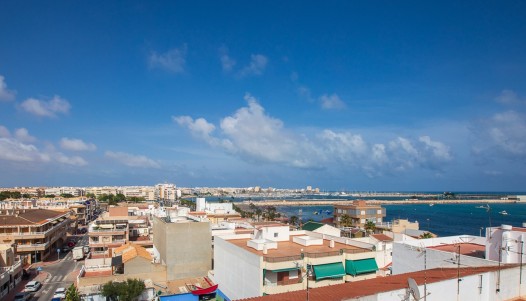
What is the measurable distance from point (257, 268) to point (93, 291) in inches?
590

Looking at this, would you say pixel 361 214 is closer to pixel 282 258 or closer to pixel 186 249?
pixel 186 249

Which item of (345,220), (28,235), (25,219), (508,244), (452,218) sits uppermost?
(508,244)

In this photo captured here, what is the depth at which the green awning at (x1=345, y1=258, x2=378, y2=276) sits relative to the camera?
83.1 feet

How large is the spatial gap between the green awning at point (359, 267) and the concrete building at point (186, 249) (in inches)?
614

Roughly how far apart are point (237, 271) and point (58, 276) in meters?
24.2

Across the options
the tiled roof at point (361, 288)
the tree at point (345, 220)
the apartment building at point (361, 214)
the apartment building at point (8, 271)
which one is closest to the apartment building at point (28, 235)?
the apartment building at point (8, 271)

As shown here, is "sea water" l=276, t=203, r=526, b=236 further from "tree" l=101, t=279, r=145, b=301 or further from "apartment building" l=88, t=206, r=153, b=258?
"tree" l=101, t=279, r=145, b=301

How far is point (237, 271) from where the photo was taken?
86.1 feet

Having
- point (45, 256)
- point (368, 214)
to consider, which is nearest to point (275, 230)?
point (45, 256)

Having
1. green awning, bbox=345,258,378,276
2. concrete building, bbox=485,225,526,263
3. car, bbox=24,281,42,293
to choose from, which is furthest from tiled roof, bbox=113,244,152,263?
concrete building, bbox=485,225,526,263

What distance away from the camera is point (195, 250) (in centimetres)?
3609

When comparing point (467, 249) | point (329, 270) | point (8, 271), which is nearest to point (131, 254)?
point (8, 271)

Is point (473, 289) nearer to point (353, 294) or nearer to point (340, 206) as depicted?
point (353, 294)

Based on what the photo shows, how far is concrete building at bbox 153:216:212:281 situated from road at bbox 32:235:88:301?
388 inches
